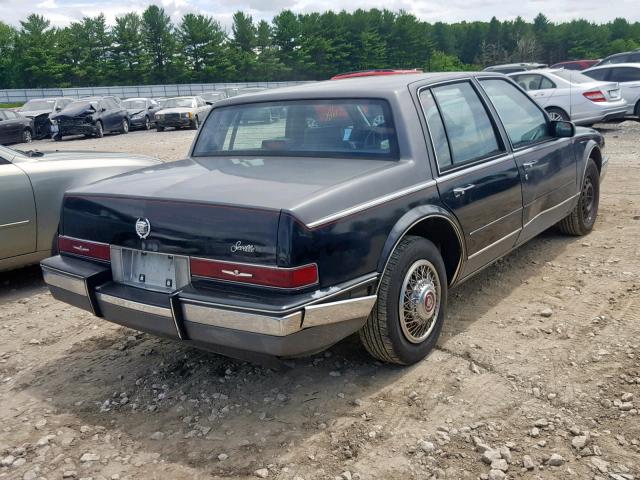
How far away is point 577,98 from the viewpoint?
13.6 m

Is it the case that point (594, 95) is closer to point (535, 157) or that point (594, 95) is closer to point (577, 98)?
point (577, 98)

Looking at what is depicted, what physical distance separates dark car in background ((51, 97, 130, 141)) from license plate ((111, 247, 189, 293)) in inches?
828

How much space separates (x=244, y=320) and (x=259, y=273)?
0.74 feet

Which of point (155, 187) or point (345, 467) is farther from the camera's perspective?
point (155, 187)

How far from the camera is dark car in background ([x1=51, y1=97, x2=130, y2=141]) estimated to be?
2258 cm

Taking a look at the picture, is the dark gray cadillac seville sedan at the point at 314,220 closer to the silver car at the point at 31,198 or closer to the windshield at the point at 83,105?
the silver car at the point at 31,198

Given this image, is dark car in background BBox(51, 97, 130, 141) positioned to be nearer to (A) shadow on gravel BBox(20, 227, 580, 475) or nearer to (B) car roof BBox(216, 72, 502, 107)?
(B) car roof BBox(216, 72, 502, 107)

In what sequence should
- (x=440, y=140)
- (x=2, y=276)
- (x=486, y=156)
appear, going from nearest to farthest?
(x=440, y=140)
(x=486, y=156)
(x=2, y=276)

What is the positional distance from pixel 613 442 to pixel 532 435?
343 millimetres

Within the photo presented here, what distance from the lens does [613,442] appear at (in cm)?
286

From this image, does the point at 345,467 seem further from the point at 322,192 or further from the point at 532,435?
the point at 322,192

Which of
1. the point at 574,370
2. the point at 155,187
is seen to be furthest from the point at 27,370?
the point at 574,370

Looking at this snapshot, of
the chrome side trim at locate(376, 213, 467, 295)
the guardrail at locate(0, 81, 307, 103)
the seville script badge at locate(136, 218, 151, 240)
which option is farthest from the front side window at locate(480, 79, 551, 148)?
the guardrail at locate(0, 81, 307, 103)

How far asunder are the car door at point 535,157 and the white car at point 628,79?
11.2 m
